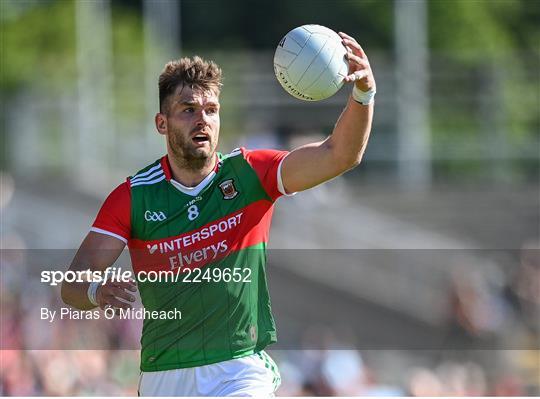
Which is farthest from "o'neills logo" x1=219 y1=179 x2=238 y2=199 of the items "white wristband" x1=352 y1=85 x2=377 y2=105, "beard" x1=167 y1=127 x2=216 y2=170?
"white wristband" x1=352 y1=85 x2=377 y2=105

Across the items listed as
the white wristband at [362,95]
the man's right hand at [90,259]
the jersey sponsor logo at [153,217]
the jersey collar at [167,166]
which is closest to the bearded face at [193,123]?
the jersey collar at [167,166]

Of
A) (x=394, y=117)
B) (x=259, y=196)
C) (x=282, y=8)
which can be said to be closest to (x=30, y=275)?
(x=259, y=196)

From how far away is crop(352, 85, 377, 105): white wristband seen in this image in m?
5.90

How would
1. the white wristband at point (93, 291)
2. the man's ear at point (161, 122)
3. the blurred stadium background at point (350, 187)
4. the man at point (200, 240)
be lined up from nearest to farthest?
the white wristband at point (93, 291) < the man at point (200, 240) < the man's ear at point (161, 122) < the blurred stadium background at point (350, 187)

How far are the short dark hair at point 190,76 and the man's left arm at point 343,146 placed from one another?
0.54 metres

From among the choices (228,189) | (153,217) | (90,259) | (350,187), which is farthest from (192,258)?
(350,187)

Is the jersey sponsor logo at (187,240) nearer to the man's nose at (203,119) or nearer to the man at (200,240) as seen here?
the man at (200,240)

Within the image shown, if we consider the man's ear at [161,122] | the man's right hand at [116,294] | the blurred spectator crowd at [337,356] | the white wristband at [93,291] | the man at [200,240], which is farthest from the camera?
the blurred spectator crowd at [337,356]

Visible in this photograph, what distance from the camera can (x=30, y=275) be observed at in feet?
56.2

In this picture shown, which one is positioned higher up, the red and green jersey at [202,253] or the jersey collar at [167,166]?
the jersey collar at [167,166]

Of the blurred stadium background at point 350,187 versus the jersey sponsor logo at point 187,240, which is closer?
the jersey sponsor logo at point 187,240

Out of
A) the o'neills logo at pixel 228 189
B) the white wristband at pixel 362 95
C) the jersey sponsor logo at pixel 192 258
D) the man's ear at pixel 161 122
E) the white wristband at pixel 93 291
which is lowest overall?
the white wristband at pixel 93 291

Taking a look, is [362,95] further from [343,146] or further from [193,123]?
[193,123]

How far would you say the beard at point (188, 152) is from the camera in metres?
6.23
